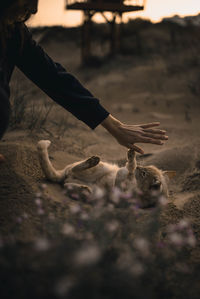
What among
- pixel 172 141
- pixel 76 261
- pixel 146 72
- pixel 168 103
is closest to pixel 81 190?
pixel 76 261

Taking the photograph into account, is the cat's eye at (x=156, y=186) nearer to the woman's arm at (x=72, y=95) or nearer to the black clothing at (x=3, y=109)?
the woman's arm at (x=72, y=95)

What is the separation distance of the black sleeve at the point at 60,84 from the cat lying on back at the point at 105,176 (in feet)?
1.48

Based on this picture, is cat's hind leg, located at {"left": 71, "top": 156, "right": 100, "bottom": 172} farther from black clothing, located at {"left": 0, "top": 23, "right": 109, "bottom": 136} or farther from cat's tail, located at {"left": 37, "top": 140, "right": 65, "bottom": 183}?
black clothing, located at {"left": 0, "top": 23, "right": 109, "bottom": 136}

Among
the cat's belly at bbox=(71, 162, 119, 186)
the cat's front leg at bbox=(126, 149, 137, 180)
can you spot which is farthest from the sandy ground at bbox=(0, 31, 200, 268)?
the cat's front leg at bbox=(126, 149, 137, 180)

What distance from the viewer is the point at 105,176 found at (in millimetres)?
2699

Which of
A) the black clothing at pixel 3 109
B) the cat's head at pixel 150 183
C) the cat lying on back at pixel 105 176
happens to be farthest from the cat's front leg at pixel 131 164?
the black clothing at pixel 3 109

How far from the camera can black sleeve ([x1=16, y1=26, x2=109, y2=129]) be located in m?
2.17

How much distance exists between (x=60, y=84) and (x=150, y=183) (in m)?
1.25

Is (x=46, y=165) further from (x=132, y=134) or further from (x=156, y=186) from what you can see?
(x=156, y=186)

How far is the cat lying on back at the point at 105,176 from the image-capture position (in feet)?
8.11

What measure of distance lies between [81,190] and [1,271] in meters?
1.31

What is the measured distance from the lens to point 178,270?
1616 mm

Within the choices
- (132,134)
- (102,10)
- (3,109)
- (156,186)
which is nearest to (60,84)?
(3,109)

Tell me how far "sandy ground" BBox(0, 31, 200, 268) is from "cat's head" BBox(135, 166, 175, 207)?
0.16m
